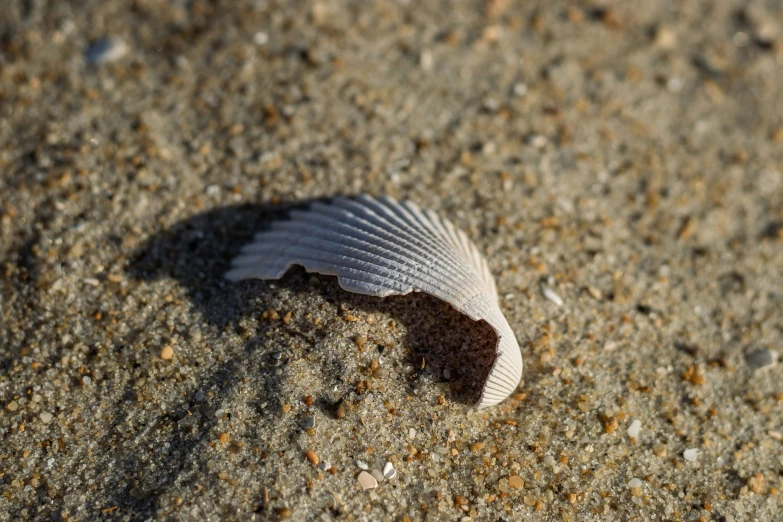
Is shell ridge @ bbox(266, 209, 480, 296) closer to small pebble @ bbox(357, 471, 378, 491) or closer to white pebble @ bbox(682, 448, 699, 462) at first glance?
small pebble @ bbox(357, 471, 378, 491)

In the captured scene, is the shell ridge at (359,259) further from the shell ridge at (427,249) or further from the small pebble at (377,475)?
the small pebble at (377,475)

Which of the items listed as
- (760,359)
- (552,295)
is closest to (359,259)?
(552,295)

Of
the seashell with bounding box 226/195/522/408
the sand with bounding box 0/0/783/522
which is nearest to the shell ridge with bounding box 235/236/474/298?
the seashell with bounding box 226/195/522/408

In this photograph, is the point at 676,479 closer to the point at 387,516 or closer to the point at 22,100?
the point at 387,516

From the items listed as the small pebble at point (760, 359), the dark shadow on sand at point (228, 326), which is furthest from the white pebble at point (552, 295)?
the small pebble at point (760, 359)

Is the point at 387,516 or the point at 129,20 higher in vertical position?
the point at 129,20

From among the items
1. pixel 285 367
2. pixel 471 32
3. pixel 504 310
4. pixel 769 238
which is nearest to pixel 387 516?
pixel 285 367
